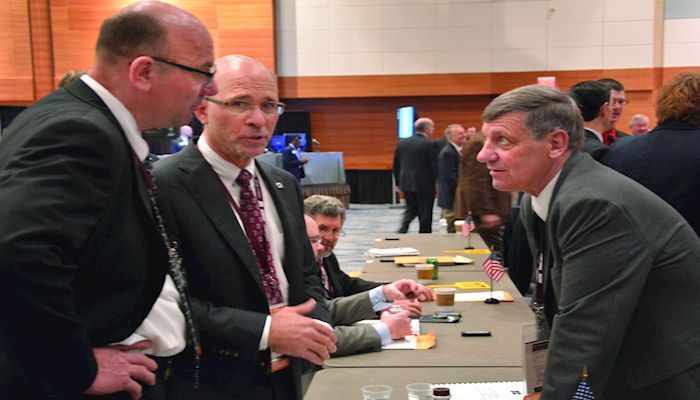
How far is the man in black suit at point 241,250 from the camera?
2.03 metres

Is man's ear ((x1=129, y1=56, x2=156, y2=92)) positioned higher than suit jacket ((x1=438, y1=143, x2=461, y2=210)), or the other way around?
man's ear ((x1=129, y1=56, x2=156, y2=92))

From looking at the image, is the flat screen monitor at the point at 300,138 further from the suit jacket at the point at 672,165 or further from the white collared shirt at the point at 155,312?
the white collared shirt at the point at 155,312

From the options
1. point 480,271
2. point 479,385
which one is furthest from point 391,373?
point 480,271

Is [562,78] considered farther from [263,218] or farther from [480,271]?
[263,218]

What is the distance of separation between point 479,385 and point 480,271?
226 cm

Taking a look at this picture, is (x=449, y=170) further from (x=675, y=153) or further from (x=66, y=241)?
(x=66, y=241)

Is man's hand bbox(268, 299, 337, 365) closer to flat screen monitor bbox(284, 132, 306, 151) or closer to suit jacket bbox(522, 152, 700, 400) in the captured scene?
suit jacket bbox(522, 152, 700, 400)

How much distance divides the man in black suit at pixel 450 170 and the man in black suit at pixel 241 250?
6255 mm

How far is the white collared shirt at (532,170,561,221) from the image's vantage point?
6.39ft

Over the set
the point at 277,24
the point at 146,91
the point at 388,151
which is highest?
the point at 277,24

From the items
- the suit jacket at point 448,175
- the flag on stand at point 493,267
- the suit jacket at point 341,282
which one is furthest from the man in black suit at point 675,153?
the suit jacket at point 448,175

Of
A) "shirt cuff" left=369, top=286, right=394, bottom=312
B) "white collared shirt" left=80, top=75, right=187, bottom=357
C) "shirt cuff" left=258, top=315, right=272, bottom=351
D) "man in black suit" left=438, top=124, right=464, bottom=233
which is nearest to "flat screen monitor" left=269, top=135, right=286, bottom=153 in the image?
"man in black suit" left=438, top=124, right=464, bottom=233

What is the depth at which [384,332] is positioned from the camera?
2.82m

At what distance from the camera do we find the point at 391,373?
8.12 ft
